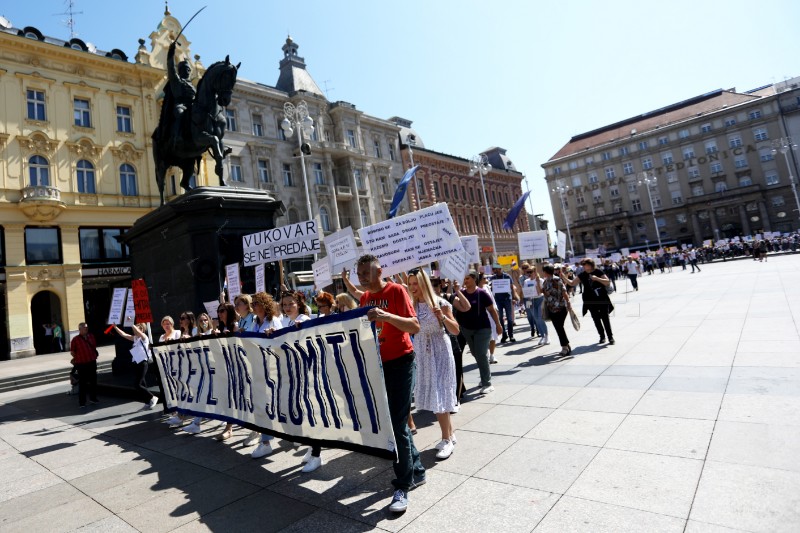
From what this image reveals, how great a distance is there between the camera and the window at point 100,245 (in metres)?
25.0

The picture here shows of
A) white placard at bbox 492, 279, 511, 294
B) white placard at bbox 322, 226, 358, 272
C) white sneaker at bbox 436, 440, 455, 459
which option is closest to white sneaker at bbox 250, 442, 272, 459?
white sneaker at bbox 436, 440, 455, 459

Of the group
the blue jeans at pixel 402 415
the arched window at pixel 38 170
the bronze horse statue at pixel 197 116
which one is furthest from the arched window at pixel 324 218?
the blue jeans at pixel 402 415

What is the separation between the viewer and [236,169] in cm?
3359

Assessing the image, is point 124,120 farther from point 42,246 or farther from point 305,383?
point 305,383

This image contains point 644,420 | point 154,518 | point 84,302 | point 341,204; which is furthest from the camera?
point 341,204

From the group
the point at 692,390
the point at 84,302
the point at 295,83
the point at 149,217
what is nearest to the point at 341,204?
the point at 295,83

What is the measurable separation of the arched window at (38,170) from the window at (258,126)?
14752 mm

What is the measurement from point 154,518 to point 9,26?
36.0 m

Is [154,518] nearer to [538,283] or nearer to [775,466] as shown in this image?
[775,466]

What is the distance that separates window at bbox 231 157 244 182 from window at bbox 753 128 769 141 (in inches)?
3078

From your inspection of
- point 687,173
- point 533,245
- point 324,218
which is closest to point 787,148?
point 687,173

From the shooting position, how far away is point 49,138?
24328mm

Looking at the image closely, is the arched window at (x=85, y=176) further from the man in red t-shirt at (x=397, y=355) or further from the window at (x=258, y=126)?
the man in red t-shirt at (x=397, y=355)

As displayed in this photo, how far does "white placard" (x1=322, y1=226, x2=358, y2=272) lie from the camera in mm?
7188
